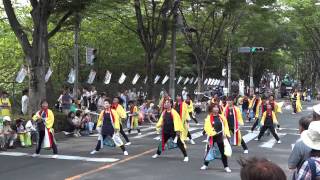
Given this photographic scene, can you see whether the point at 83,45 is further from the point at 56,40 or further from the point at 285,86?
the point at 285,86

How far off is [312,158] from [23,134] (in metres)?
13.0

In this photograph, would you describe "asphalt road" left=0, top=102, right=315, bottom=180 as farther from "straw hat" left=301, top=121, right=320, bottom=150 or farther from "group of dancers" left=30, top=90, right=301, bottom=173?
"straw hat" left=301, top=121, right=320, bottom=150

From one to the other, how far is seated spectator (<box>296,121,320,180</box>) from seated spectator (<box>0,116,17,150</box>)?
40.3 ft

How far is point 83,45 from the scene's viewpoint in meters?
38.4

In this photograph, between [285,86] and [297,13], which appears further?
[285,86]

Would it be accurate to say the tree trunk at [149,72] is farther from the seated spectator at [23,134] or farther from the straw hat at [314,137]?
the straw hat at [314,137]

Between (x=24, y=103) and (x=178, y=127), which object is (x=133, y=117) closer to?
(x=24, y=103)

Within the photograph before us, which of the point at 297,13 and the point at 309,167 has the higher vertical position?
the point at 297,13

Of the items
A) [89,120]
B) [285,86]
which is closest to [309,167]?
[89,120]

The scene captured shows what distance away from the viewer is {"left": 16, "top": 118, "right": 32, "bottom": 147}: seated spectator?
53.7ft

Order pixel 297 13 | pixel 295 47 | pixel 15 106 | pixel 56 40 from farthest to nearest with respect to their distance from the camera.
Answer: pixel 295 47
pixel 297 13
pixel 56 40
pixel 15 106

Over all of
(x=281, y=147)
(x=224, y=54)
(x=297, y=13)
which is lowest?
(x=281, y=147)

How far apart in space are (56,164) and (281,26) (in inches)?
1615

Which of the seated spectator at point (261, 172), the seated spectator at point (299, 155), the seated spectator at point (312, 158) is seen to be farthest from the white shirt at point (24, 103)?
the seated spectator at point (261, 172)
